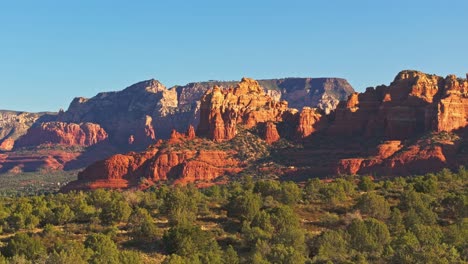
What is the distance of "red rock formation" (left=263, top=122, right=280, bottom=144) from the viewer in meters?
173

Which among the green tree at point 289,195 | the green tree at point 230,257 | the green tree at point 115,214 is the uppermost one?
the green tree at point 289,195

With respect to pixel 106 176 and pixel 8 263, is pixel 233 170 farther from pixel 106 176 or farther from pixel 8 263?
pixel 8 263

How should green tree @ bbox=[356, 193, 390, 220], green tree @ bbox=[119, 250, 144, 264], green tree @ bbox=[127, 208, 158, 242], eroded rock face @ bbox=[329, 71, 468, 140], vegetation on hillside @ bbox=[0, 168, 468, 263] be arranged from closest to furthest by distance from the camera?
green tree @ bbox=[119, 250, 144, 264], vegetation on hillside @ bbox=[0, 168, 468, 263], green tree @ bbox=[127, 208, 158, 242], green tree @ bbox=[356, 193, 390, 220], eroded rock face @ bbox=[329, 71, 468, 140]

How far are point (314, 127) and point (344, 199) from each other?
324ft

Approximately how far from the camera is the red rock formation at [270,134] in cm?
17271

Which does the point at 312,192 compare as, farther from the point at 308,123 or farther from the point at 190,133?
the point at 190,133

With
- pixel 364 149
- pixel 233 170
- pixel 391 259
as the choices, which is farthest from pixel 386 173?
pixel 391 259

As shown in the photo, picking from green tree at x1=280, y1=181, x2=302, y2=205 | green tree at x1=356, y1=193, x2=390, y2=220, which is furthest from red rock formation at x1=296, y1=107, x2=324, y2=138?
green tree at x1=356, y1=193, x2=390, y2=220

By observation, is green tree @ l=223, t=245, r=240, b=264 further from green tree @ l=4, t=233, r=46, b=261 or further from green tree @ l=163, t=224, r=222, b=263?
green tree @ l=4, t=233, r=46, b=261

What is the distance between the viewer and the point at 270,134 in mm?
172875

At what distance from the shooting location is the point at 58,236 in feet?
192

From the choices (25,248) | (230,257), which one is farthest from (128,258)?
(25,248)

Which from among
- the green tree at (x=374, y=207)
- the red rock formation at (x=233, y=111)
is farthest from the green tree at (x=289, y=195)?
the red rock formation at (x=233, y=111)

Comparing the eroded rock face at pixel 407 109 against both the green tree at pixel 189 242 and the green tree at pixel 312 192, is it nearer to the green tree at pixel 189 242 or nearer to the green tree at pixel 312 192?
the green tree at pixel 312 192
